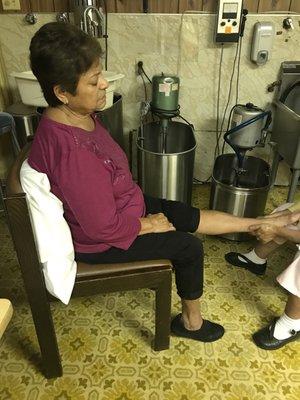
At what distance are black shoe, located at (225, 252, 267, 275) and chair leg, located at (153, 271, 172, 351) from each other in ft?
2.11

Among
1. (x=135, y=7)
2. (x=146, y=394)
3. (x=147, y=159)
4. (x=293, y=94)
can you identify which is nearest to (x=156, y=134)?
(x=147, y=159)

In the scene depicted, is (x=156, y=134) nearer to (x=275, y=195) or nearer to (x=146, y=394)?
(x=275, y=195)

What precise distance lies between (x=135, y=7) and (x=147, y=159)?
943 mm

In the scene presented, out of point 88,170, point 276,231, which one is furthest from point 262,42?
point 88,170

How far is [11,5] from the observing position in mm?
2027

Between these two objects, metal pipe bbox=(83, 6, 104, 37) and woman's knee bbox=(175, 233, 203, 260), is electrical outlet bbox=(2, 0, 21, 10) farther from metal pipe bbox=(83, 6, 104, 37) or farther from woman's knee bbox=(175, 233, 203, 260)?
woman's knee bbox=(175, 233, 203, 260)

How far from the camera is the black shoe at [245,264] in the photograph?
5.77 feet

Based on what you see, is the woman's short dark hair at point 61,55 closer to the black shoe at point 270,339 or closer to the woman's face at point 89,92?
the woman's face at point 89,92

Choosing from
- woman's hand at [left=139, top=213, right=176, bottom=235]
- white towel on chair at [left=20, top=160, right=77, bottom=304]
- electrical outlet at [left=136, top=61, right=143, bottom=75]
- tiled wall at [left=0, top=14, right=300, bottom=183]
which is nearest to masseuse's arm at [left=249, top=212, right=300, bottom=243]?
woman's hand at [left=139, top=213, right=176, bottom=235]

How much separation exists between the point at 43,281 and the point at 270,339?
955mm

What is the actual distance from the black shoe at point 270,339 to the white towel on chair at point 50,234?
32.9 inches

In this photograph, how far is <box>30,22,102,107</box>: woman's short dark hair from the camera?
0.94m

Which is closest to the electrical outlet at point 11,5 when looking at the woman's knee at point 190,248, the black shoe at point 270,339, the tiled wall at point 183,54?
the tiled wall at point 183,54

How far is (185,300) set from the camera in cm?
134
